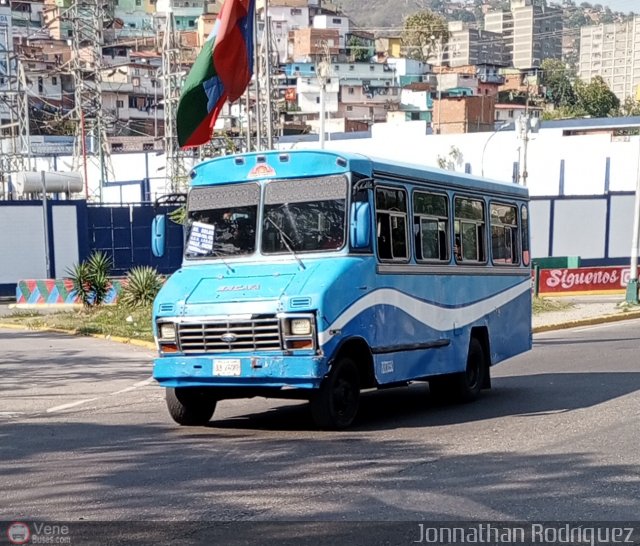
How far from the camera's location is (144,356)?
2044 cm

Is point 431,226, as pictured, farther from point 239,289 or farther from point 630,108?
point 630,108

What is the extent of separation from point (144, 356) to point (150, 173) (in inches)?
2266

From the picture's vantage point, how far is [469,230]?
14.4 m

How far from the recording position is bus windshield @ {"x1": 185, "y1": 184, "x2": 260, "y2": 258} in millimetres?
12109

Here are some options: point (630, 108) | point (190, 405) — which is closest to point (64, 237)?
point (190, 405)

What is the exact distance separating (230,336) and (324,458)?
1.92 m

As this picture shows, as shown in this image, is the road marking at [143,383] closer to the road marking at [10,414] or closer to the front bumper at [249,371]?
the road marking at [10,414]

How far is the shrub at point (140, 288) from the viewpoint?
2766 cm

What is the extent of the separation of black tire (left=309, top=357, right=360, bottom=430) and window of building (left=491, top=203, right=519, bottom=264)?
14.0ft

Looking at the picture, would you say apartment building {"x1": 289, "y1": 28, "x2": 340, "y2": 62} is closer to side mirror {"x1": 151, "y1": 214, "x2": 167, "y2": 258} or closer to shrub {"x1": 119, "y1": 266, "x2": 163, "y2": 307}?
shrub {"x1": 119, "y1": 266, "x2": 163, "y2": 307}

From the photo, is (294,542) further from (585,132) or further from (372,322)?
(585,132)

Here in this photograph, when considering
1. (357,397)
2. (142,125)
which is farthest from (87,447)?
(142,125)

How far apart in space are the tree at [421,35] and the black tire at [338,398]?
151 meters

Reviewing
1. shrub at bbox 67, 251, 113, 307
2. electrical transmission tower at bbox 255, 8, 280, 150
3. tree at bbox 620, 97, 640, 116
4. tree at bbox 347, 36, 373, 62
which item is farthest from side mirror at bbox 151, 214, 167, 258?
tree at bbox 347, 36, 373, 62
